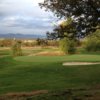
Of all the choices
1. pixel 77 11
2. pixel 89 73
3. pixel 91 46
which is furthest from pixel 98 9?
pixel 91 46

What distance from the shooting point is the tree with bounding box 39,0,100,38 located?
12798mm

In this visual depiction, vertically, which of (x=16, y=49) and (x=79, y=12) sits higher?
(x=79, y=12)

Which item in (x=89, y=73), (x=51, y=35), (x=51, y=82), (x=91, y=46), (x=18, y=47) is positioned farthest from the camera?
(x=91, y=46)

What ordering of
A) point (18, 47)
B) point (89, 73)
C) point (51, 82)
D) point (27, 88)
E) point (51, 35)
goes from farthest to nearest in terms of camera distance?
point (18, 47) < point (89, 73) < point (51, 82) < point (27, 88) < point (51, 35)

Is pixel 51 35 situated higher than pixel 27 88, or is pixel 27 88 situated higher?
pixel 51 35

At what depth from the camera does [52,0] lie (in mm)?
13367

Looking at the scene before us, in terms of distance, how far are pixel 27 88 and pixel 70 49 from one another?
46.1 metres

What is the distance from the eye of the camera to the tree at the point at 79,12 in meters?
12.8

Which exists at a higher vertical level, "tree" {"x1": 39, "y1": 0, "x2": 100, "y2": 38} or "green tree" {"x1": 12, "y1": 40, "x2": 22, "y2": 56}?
"tree" {"x1": 39, "y1": 0, "x2": 100, "y2": 38}

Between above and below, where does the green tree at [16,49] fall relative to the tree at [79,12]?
below

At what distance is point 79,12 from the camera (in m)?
13.0

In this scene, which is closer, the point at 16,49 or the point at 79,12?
the point at 79,12

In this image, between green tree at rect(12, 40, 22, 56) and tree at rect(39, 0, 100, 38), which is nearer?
tree at rect(39, 0, 100, 38)

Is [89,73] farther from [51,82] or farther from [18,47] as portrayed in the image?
[18,47]
